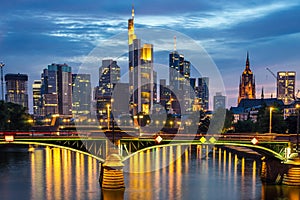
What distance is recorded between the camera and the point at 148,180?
210ft

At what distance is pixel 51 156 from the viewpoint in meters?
98.1

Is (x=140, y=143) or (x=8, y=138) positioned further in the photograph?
(x=140, y=143)

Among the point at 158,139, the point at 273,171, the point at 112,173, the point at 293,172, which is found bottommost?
the point at 273,171

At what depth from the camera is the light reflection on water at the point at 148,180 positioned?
55188 mm

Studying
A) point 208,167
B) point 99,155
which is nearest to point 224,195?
point 99,155

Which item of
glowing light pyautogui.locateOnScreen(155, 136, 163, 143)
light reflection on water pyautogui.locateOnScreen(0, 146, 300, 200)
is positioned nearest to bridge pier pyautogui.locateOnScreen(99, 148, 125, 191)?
light reflection on water pyautogui.locateOnScreen(0, 146, 300, 200)

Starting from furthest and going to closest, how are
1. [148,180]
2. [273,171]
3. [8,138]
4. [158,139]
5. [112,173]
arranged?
[148,180] < [273,171] < [158,139] < [112,173] < [8,138]

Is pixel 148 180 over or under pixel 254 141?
under

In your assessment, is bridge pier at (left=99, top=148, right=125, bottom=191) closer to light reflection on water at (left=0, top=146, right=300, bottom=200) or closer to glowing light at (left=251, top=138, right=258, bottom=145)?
light reflection on water at (left=0, top=146, right=300, bottom=200)

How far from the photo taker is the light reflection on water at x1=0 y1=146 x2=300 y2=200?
2173 inches

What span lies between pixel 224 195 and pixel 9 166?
4087 centimetres

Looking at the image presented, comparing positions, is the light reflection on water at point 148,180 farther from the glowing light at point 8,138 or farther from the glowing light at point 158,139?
the glowing light at point 8,138

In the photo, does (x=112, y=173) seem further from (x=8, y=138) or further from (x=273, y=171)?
(x=273, y=171)

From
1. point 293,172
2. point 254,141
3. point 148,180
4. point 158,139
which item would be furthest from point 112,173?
point 293,172
